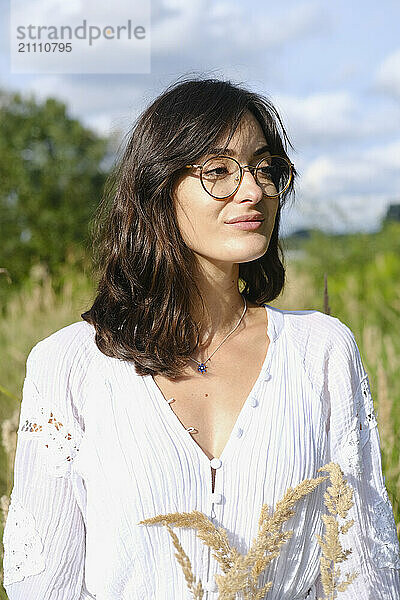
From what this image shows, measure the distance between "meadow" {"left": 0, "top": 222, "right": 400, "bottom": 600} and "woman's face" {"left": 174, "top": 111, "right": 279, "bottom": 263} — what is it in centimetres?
39

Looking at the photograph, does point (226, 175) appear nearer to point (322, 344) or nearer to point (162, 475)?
point (322, 344)

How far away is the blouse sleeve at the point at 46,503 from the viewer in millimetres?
1784

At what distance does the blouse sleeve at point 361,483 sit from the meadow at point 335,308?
239mm

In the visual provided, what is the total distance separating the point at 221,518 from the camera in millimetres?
1728

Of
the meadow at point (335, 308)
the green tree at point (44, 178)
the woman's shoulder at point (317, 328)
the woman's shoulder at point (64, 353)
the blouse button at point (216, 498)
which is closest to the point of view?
the blouse button at point (216, 498)

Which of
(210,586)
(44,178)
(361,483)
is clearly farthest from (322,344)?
(44,178)

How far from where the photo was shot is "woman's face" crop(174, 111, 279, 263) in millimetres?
1786

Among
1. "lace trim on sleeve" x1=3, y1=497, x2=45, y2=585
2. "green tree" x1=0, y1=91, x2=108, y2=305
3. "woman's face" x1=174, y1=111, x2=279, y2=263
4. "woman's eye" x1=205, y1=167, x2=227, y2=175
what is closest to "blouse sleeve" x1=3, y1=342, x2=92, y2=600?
"lace trim on sleeve" x1=3, y1=497, x2=45, y2=585

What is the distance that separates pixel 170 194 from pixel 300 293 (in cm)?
443

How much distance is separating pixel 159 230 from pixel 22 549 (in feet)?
2.85

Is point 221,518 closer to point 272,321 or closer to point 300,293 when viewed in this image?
point 272,321

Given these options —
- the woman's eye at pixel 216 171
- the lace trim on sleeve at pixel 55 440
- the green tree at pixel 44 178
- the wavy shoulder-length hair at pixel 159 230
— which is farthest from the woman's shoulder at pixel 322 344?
the green tree at pixel 44 178

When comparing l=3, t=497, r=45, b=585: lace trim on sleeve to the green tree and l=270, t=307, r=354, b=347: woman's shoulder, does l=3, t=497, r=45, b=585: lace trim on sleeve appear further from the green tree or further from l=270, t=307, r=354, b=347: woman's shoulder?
the green tree

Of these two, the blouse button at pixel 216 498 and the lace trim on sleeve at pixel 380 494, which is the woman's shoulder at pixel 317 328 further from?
the blouse button at pixel 216 498
